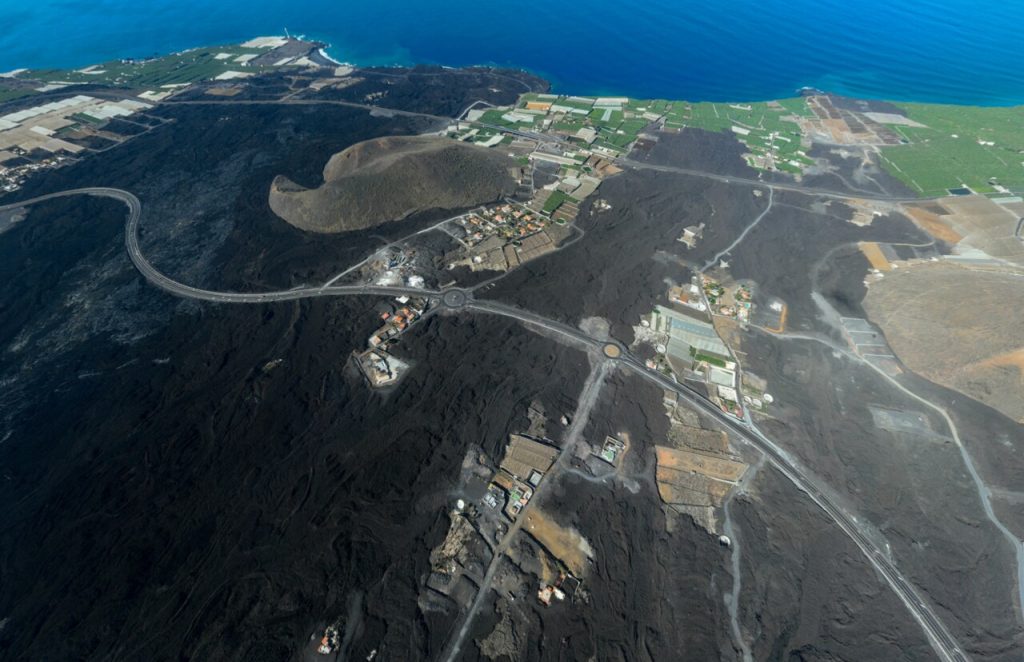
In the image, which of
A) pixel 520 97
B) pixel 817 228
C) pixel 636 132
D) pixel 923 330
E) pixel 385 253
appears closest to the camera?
pixel 923 330

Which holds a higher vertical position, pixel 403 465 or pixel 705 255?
pixel 705 255

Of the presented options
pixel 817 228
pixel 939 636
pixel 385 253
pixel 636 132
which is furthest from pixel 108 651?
pixel 636 132

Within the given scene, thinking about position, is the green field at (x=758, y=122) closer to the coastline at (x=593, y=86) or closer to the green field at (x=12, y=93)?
the coastline at (x=593, y=86)

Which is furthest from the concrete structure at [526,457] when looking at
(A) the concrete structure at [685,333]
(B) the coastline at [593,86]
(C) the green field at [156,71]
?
(C) the green field at [156,71]

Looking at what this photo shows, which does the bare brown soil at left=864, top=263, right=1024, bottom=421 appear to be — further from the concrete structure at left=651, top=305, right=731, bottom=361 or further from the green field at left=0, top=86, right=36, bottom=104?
the green field at left=0, top=86, right=36, bottom=104

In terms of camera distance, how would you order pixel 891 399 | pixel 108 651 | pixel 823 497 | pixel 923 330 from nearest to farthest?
pixel 108 651, pixel 823 497, pixel 891 399, pixel 923 330

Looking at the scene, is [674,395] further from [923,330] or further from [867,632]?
→ [923,330]

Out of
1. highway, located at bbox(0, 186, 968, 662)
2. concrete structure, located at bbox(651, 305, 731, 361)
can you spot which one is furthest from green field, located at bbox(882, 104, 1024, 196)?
highway, located at bbox(0, 186, 968, 662)

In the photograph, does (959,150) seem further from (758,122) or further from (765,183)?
(765,183)
